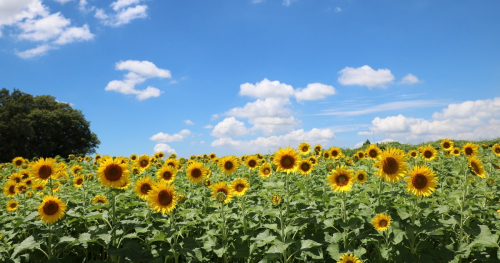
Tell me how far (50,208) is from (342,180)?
4.29 m

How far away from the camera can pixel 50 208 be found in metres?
5.20

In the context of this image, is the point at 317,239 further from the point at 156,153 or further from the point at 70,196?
the point at 156,153

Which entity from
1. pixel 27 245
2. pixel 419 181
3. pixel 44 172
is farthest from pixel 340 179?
pixel 44 172

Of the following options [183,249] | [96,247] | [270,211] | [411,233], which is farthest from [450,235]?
[96,247]

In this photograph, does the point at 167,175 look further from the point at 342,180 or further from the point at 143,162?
the point at 342,180

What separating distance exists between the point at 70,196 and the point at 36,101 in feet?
153

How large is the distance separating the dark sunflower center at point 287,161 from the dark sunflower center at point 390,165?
1.36 metres

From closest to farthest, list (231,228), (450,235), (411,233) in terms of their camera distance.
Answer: (411,233), (231,228), (450,235)

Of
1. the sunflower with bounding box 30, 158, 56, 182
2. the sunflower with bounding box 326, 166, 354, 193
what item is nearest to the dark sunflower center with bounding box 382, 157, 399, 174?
the sunflower with bounding box 326, 166, 354, 193

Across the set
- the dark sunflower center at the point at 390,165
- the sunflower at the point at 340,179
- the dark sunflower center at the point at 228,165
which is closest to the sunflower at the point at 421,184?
the dark sunflower center at the point at 390,165

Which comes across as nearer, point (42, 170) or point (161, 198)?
point (161, 198)

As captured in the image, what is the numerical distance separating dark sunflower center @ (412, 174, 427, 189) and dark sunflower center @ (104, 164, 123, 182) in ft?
14.0

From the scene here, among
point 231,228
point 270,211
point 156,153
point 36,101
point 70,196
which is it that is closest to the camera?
point 270,211

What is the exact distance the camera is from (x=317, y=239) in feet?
17.6
